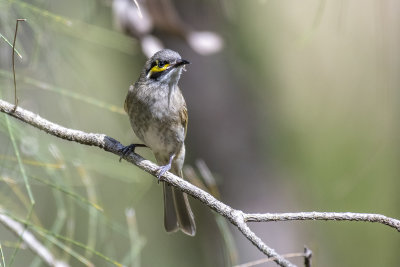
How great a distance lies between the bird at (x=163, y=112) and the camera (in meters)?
3.45

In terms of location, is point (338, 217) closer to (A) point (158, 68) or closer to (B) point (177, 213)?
(B) point (177, 213)

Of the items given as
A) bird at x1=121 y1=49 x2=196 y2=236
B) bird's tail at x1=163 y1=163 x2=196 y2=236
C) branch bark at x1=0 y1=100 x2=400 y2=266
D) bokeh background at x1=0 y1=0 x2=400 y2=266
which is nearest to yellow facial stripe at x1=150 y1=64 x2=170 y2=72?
bird at x1=121 y1=49 x2=196 y2=236

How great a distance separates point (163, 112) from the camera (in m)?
3.49

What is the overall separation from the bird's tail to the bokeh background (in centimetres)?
24

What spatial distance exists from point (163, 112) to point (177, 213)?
1.99 ft

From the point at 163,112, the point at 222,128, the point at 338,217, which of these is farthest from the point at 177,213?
the point at 338,217

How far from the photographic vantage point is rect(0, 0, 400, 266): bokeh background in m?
2.99

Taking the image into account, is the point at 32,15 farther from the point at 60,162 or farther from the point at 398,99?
the point at 398,99

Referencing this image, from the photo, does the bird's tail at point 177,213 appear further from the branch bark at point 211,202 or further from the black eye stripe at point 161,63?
the branch bark at point 211,202

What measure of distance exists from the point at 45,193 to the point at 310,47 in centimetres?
460

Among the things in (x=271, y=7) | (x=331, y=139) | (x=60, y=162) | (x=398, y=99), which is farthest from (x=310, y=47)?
(x=60, y=162)

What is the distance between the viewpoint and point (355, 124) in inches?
363

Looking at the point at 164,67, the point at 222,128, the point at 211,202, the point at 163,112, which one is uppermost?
the point at 222,128

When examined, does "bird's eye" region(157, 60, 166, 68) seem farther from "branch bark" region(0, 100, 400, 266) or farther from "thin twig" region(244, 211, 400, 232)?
"thin twig" region(244, 211, 400, 232)
